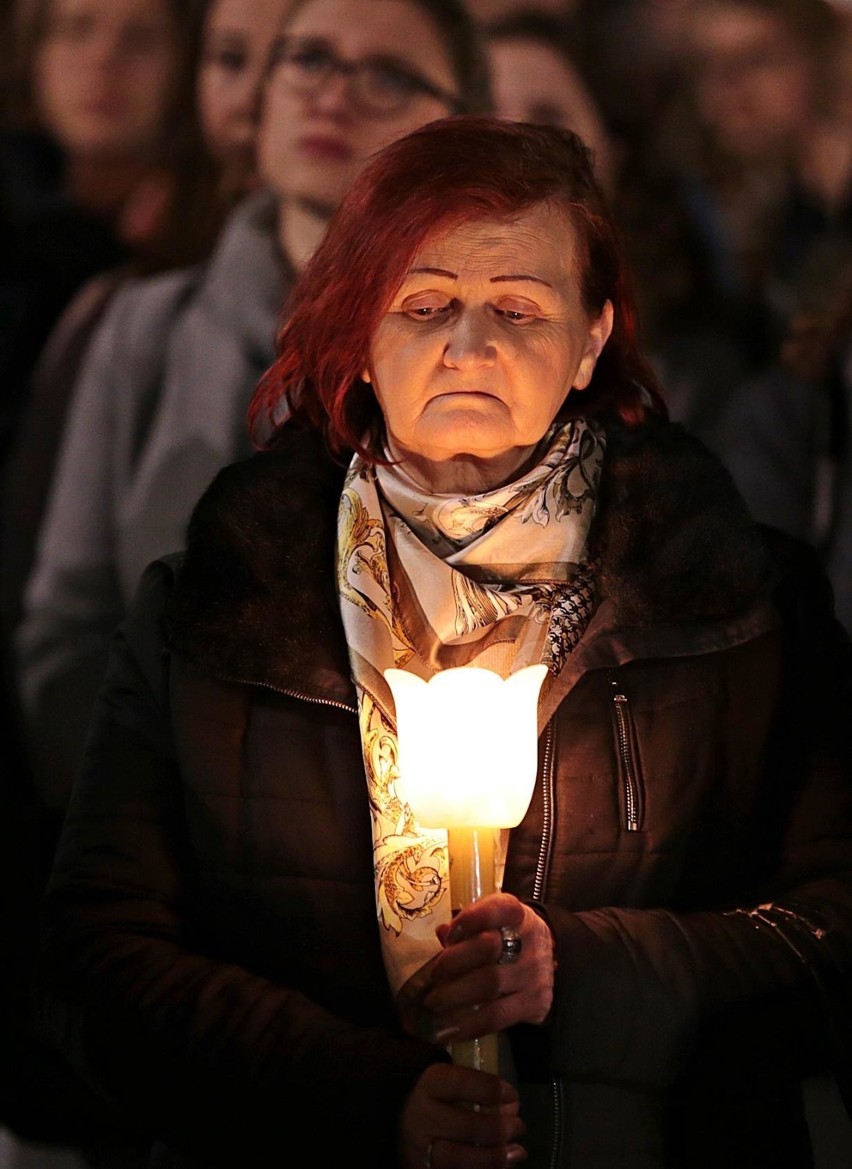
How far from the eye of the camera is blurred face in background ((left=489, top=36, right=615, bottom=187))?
107 inches

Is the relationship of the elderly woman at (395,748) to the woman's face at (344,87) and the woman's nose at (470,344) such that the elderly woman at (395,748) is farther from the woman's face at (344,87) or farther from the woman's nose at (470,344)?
the woman's face at (344,87)

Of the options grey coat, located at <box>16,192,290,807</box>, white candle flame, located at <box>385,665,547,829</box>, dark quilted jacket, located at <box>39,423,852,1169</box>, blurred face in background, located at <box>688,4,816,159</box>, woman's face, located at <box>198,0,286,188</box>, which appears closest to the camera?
white candle flame, located at <box>385,665,547,829</box>

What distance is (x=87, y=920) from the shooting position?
157 cm

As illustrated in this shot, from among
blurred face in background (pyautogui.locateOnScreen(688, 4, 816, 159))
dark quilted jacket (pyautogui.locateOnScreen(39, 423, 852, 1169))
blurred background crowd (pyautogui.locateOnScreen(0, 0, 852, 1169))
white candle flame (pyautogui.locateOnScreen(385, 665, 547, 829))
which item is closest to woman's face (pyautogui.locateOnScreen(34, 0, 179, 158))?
blurred background crowd (pyautogui.locateOnScreen(0, 0, 852, 1169))

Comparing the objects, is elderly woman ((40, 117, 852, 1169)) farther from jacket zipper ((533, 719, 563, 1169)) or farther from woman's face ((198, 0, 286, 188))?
woman's face ((198, 0, 286, 188))

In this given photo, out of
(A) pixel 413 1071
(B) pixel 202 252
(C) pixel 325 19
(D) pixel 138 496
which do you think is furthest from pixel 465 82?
(A) pixel 413 1071

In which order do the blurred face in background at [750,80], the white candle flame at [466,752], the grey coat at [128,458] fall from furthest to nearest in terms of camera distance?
the blurred face in background at [750,80] → the grey coat at [128,458] → the white candle flame at [466,752]

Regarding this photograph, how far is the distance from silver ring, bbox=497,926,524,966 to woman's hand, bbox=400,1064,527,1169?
103 mm

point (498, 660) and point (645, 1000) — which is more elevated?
point (498, 660)

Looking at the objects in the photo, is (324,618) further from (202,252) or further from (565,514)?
(202,252)

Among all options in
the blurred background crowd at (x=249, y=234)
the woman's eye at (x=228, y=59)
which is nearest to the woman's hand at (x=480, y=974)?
the blurred background crowd at (x=249, y=234)

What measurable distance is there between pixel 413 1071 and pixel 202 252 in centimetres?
174

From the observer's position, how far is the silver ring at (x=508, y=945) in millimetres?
1375

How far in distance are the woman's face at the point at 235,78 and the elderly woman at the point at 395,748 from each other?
1.23 meters
